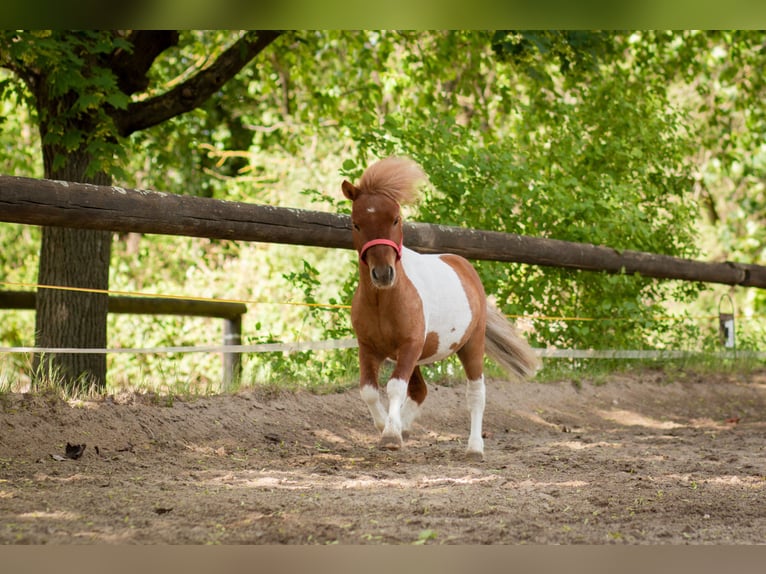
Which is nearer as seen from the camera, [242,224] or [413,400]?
[413,400]

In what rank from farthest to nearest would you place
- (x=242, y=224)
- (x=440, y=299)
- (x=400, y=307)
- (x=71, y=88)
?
1. (x=71, y=88)
2. (x=242, y=224)
3. (x=440, y=299)
4. (x=400, y=307)

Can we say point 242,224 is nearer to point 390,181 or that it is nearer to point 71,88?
point 390,181

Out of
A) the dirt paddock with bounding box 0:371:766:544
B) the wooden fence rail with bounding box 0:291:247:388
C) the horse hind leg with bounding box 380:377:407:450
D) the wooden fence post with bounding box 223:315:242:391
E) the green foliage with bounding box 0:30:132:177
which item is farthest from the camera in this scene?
the wooden fence rail with bounding box 0:291:247:388

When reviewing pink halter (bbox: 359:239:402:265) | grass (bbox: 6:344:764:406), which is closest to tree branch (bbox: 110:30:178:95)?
grass (bbox: 6:344:764:406)

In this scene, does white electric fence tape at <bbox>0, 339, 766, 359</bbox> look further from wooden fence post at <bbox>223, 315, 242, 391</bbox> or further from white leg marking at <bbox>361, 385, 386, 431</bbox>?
white leg marking at <bbox>361, 385, 386, 431</bbox>

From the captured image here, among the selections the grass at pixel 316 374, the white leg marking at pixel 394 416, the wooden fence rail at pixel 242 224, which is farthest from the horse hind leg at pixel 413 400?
the wooden fence rail at pixel 242 224

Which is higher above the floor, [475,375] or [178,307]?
[178,307]

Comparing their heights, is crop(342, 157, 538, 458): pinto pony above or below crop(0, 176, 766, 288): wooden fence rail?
below

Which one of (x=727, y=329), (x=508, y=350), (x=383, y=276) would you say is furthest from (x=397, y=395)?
(x=727, y=329)

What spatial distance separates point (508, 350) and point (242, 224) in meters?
2.22

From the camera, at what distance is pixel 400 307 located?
18.2 ft

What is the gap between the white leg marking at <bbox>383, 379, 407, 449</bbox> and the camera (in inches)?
210

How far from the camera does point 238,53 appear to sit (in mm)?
8453

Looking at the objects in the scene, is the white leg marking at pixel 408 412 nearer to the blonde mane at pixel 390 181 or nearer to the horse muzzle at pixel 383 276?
the horse muzzle at pixel 383 276
